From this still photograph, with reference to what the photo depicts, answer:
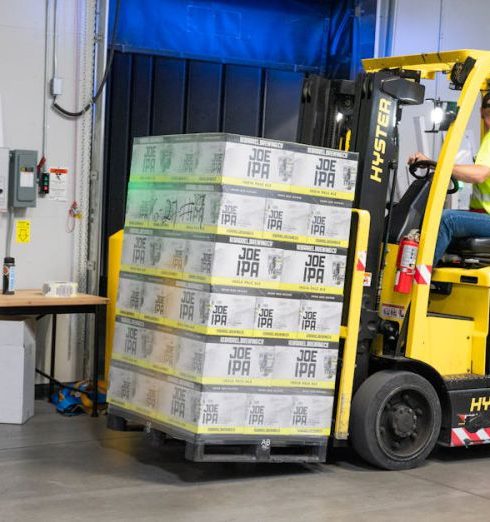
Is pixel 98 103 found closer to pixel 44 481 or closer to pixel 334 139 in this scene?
pixel 334 139

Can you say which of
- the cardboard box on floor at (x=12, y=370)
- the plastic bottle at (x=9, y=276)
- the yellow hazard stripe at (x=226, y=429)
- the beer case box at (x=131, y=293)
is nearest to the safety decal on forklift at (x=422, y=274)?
the yellow hazard stripe at (x=226, y=429)

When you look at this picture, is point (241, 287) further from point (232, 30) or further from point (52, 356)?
point (232, 30)

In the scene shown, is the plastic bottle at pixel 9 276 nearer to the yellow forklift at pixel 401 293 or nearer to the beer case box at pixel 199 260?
the beer case box at pixel 199 260

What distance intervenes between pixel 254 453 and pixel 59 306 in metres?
2.39

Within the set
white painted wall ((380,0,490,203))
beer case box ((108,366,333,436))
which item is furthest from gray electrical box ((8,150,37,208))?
white painted wall ((380,0,490,203))

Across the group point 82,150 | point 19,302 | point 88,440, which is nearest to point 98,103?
point 82,150

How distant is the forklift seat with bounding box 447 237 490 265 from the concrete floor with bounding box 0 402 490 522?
1.38 m

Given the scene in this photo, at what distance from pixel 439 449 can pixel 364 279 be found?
1594 millimetres

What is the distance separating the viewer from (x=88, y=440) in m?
6.79

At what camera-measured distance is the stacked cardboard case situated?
18.1 ft

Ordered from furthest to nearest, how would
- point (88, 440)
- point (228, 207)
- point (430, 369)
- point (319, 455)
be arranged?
1. point (88, 440)
2. point (430, 369)
3. point (319, 455)
4. point (228, 207)

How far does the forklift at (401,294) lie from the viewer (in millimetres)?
6070

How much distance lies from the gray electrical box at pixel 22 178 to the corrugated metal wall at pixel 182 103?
1.09 metres

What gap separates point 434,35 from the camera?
963cm
